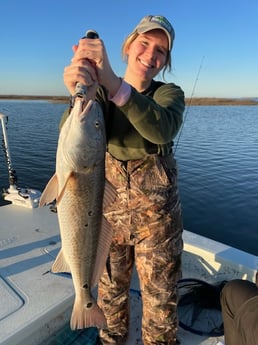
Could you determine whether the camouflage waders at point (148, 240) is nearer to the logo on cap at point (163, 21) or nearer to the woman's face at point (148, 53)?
the woman's face at point (148, 53)

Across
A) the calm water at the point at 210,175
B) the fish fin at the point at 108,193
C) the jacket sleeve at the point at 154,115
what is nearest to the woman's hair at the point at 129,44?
the jacket sleeve at the point at 154,115

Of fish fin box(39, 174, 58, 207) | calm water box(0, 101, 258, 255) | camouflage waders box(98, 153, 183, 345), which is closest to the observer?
fish fin box(39, 174, 58, 207)

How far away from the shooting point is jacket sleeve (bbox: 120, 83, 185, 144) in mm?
2045

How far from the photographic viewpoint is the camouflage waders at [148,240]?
2729 millimetres

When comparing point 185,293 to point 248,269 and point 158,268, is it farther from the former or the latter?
point 158,268

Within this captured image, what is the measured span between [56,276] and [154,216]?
5.38ft

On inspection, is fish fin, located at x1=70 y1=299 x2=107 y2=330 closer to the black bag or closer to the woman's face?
the black bag

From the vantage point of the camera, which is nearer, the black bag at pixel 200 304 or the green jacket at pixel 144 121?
the green jacket at pixel 144 121

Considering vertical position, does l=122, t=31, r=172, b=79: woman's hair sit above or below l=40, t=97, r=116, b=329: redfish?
above

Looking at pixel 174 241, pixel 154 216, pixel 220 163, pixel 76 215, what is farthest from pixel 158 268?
pixel 220 163

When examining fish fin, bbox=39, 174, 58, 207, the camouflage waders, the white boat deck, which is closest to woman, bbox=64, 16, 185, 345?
the camouflage waders

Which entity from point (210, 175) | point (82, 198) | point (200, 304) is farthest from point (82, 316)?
point (210, 175)

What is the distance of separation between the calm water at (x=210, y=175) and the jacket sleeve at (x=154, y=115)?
682 centimetres

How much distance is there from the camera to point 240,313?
8.16 feet
